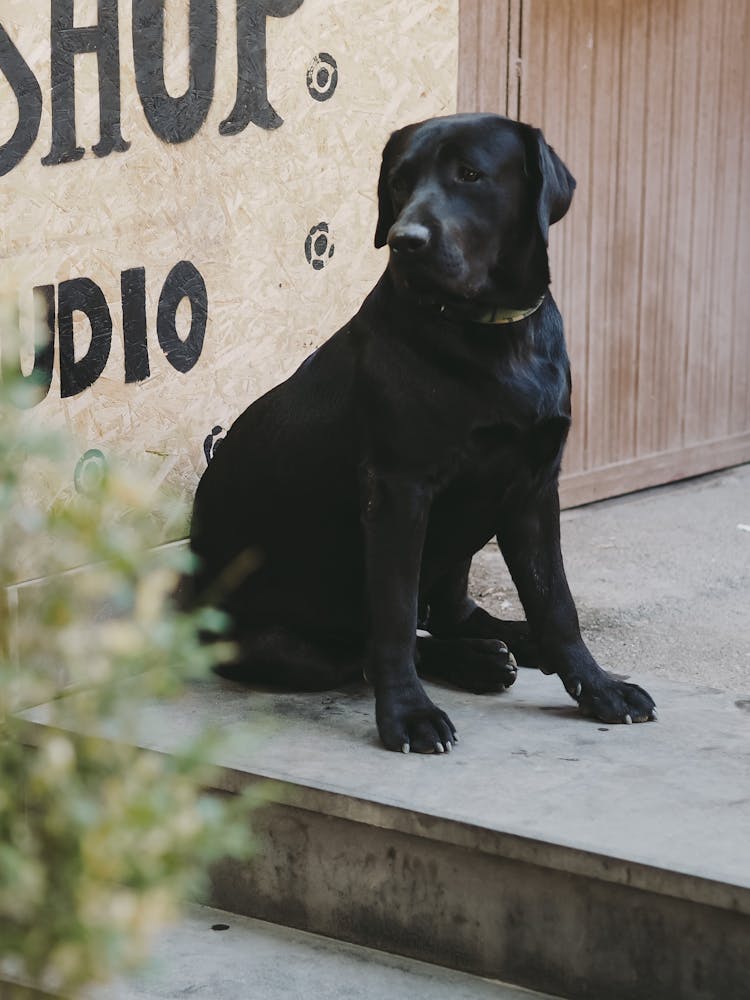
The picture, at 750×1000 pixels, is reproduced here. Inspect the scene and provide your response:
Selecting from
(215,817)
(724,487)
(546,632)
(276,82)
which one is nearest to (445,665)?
(546,632)

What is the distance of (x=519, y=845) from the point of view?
8.43 ft

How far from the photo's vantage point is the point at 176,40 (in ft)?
12.0

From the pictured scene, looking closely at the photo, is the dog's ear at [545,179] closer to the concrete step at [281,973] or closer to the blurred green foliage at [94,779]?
the concrete step at [281,973]

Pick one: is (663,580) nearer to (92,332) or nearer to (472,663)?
(472,663)

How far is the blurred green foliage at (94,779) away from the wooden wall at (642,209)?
4.07 m

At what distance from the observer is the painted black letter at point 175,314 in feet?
12.3

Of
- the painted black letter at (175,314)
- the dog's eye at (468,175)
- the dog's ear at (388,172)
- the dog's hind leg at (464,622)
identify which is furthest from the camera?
the painted black letter at (175,314)

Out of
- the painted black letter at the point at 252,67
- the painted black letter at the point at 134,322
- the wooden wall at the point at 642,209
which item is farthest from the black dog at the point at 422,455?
the wooden wall at the point at 642,209

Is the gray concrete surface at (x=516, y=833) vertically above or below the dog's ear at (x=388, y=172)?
below

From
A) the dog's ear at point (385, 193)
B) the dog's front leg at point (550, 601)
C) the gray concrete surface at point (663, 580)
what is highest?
the dog's ear at point (385, 193)

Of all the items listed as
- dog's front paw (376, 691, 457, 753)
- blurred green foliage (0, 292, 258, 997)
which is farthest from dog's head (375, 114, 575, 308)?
blurred green foliage (0, 292, 258, 997)

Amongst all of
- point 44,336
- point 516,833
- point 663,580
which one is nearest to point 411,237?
point 44,336

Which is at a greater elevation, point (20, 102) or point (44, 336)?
point (20, 102)

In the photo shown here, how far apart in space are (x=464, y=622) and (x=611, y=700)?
560 millimetres
